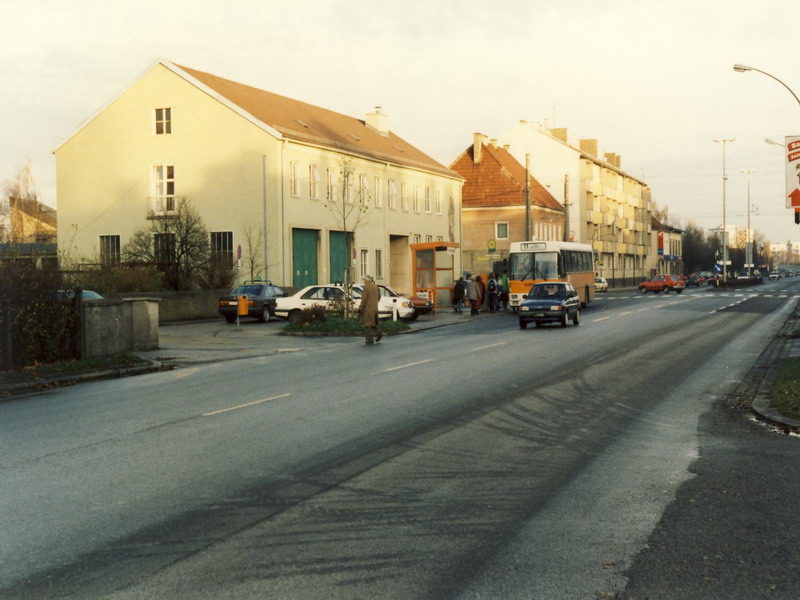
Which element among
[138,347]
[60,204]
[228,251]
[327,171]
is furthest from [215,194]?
[138,347]

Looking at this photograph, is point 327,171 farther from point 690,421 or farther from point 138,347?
point 690,421

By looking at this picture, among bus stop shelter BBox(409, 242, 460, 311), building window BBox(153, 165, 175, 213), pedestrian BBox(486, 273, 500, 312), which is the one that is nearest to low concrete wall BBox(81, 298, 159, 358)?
bus stop shelter BBox(409, 242, 460, 311)

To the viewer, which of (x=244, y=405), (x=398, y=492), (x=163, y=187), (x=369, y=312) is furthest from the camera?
(x=163, y=187)

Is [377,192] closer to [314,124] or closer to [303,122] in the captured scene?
[314,124]

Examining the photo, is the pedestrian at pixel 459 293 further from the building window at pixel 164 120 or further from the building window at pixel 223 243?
the building window at pixel 164 120

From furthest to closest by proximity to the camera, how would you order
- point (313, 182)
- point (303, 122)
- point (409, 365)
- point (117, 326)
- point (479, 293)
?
1. point (303, 122)
2. point (313, 182)
3. point (479, 293)
4. point (117, 326)
5. point (409, 365)

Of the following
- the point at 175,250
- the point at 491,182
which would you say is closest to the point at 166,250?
the point at 175,250

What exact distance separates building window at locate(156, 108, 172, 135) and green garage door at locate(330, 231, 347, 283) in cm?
993

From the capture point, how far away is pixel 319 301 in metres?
35.8

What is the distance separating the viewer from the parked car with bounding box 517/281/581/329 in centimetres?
3184

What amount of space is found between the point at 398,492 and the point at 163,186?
44950mm

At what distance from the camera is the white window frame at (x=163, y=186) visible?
49.8 metres

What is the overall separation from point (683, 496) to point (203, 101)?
44.4 meters

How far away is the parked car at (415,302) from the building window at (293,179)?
9.35 m
